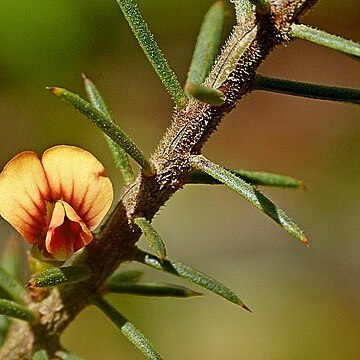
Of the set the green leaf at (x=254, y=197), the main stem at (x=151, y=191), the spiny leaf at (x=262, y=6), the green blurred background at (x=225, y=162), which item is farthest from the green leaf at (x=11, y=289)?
the green blurred background at (x=225, y=162)

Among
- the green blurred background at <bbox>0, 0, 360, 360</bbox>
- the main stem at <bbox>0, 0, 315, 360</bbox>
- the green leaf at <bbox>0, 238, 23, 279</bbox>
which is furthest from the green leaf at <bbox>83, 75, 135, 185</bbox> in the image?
the green blurred background at <bbox>0, 0, 360, 360</bbox>

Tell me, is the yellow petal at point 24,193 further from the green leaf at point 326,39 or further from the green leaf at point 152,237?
the green leaf at point 326,39

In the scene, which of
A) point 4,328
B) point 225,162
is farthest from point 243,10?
point 225,162

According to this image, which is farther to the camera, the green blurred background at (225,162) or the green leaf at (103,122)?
the green blurred background at (225,162)

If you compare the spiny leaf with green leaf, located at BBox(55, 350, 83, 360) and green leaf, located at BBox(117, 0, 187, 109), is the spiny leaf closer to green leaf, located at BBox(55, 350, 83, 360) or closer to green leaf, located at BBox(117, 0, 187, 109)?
green leaf, located at BBox(117, 0, 187, 109)

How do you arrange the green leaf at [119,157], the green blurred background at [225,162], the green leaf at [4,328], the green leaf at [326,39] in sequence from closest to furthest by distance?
the green leaf at [326,39], the green leaf at [119,157], the green leaf at [4,328], the green blurred background at [225,162]

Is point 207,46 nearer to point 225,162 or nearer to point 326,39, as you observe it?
point 326,39

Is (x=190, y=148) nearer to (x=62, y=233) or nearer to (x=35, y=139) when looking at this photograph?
(x=62, y=233)
